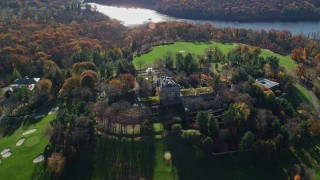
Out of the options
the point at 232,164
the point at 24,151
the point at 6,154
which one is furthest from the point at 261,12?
the point at 6,154

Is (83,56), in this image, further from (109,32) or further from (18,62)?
A: (109,32)

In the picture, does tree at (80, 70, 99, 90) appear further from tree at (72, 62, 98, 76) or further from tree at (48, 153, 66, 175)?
tree at (48, 153, 66, 175)

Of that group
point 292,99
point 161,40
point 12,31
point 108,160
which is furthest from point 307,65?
point 12,31

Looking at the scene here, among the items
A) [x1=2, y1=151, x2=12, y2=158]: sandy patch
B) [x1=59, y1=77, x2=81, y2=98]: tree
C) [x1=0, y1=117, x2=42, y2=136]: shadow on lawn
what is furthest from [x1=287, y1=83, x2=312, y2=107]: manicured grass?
[x1=2, y1=151, x2=12, y2=158]: sandy patch

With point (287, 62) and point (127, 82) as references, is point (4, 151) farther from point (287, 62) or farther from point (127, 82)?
point (287, 62)

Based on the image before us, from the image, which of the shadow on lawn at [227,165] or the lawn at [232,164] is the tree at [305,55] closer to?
the lawn at [232,164]

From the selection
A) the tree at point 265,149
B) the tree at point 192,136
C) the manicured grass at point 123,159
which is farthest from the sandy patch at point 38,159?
the tree at point 265,149
